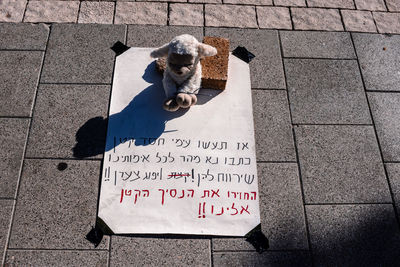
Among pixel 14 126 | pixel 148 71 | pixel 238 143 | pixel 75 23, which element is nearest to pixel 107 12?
pixel 75 23

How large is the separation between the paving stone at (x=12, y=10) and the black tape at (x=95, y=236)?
7.84ft

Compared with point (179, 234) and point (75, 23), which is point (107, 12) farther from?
point (179, 234)

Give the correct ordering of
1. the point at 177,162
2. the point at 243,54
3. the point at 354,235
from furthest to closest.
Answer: the point at 243,54
the point at 177,162
the point at 354,235

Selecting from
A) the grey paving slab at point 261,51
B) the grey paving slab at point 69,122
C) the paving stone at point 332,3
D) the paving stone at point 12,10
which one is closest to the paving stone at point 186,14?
the grey paving slab at point 261,51

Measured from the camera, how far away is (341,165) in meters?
2.93

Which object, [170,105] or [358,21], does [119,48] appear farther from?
[358,21]

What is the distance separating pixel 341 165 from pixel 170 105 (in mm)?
1595

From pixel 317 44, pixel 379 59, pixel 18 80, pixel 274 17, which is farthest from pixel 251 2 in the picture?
pixel 18 80

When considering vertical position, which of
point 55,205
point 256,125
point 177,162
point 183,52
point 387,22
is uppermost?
point 183,52

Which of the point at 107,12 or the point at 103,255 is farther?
the point at 107,12

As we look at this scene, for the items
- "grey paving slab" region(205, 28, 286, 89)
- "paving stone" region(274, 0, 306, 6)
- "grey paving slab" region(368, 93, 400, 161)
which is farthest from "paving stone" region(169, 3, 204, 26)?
"grey paving slab" region(368, 93, 400, 161)

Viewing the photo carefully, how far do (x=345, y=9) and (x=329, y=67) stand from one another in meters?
0.93

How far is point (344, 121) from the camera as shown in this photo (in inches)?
123

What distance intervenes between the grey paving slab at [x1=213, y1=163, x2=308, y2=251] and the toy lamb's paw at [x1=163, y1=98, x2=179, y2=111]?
89 centimetres
